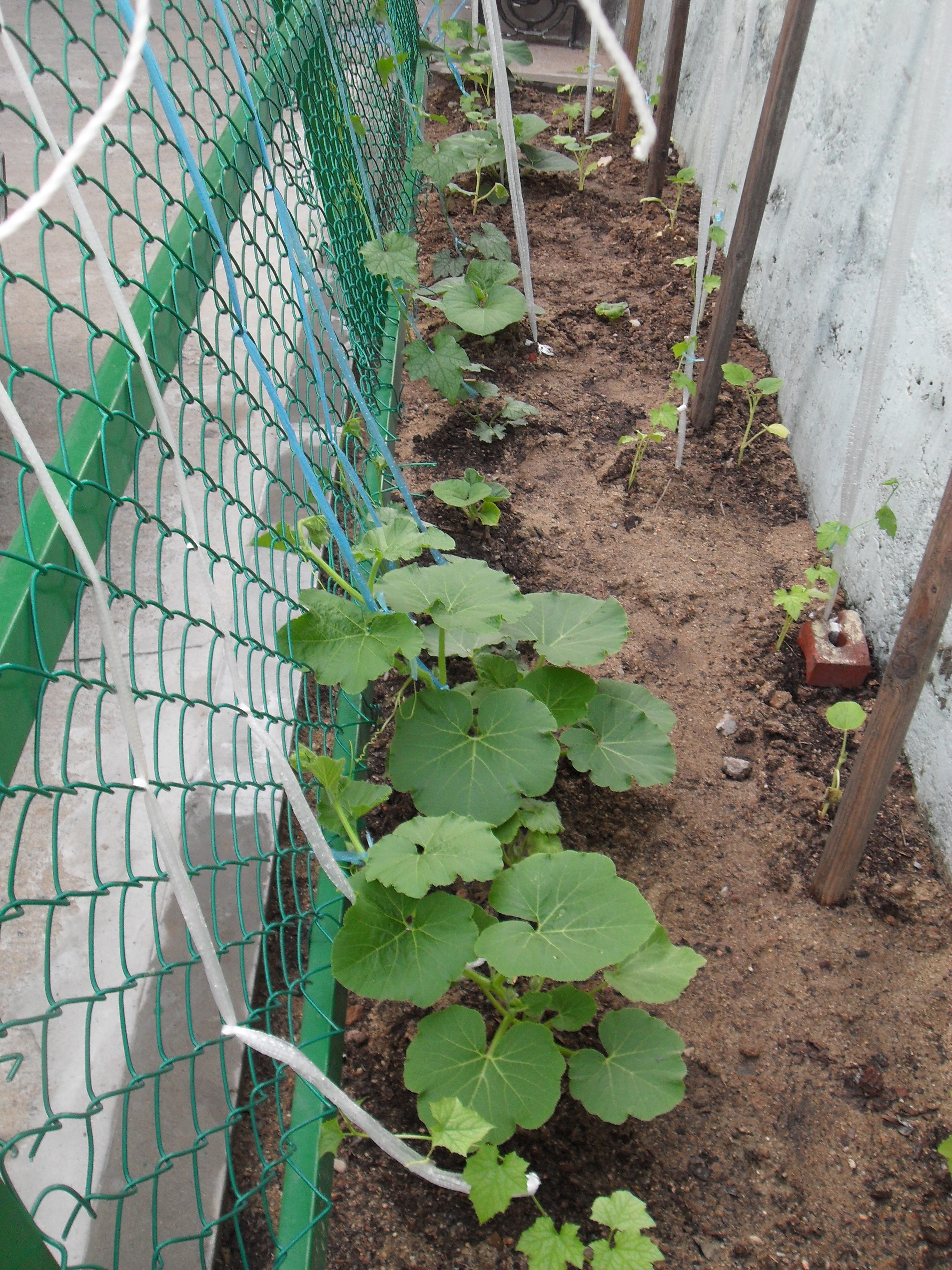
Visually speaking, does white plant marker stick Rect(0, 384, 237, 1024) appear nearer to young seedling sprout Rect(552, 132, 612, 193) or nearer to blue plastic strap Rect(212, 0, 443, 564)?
blue plastic strap Rect(212, 0, 443, 564)

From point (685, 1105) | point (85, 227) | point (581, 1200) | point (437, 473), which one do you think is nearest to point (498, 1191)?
point (581, 1200)

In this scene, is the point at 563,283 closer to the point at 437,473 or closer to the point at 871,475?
the point at 437,473

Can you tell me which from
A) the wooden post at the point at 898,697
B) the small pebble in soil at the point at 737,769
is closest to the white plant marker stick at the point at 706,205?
the small pebble in soil at the point at 737,769

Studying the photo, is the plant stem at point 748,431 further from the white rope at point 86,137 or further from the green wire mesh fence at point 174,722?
the white rope at point 86,137

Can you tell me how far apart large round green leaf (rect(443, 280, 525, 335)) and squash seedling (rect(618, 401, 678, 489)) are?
50 cm

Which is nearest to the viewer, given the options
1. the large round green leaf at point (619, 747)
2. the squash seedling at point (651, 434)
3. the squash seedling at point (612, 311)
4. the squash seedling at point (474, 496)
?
the large round green leaf at point (619, 747)

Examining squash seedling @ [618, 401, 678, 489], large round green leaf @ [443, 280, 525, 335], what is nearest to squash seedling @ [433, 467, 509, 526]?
squash seedling @ [618, 401, 678, 489]

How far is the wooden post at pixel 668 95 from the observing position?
2979mm

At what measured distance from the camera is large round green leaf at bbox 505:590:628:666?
1619 mm

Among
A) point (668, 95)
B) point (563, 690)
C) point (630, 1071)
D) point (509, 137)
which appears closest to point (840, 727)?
point (563, 690)

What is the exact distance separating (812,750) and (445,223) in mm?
2668

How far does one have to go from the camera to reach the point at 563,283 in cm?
319

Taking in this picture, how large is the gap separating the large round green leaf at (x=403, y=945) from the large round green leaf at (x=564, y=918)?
0.05 meters

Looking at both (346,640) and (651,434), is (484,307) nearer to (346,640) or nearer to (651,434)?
(651,434)
